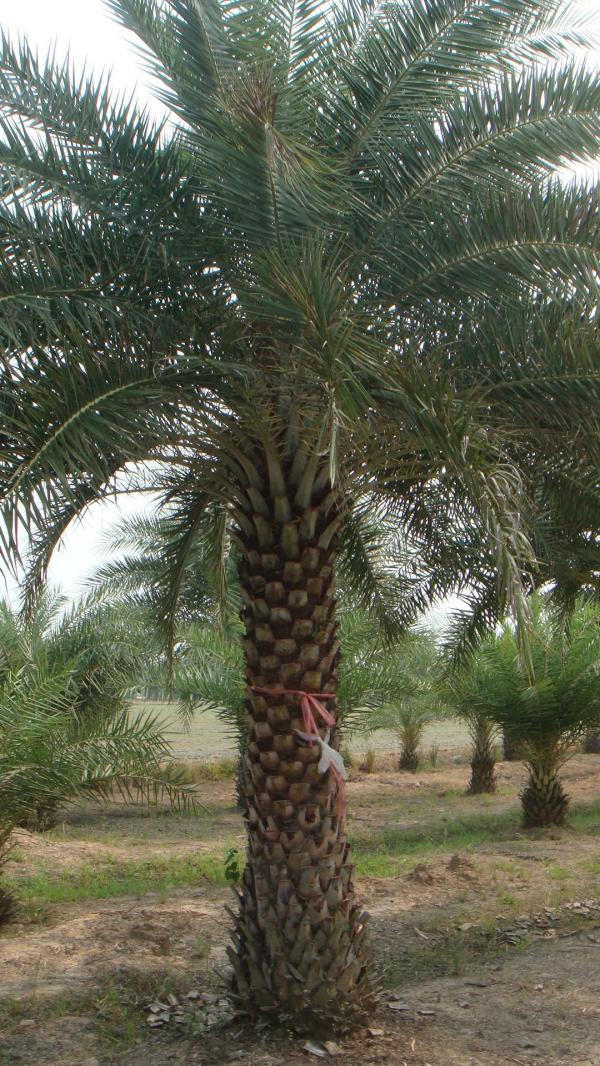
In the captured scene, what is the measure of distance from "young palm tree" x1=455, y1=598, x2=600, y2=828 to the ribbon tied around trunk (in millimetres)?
7984

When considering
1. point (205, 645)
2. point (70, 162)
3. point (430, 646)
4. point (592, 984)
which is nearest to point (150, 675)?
point (205, 645)

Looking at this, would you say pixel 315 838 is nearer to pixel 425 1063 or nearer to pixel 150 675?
pixel 425 1063

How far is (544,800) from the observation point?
13.3 m

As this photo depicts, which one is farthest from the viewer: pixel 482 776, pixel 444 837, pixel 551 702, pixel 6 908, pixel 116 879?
pixel 482 776

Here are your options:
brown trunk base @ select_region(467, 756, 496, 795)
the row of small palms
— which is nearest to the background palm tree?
brown trunk base @ select_region(467, 756, 496, 795)

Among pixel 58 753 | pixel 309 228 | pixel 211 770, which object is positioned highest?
pixel 309 228

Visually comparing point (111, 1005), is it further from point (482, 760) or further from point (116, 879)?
point (482, 760)

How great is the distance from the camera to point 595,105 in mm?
5324

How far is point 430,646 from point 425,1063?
42.5ft

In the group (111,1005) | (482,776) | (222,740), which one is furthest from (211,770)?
(111,1005)

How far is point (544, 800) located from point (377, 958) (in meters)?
6.52

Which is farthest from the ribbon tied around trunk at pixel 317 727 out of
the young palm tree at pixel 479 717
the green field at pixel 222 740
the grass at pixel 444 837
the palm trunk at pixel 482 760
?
the green field at pixel 222 740

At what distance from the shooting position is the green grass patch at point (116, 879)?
9595mm

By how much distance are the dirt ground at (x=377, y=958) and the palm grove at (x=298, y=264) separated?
0.52 m
